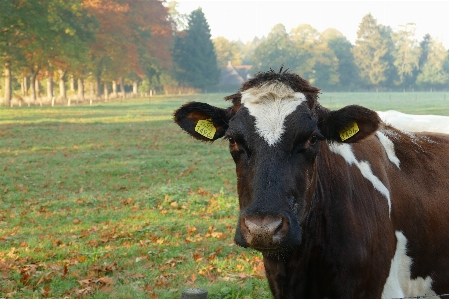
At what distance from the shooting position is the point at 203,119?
4.58 metres

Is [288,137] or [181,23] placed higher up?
[181,23]

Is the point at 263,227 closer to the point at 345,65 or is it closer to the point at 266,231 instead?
the point at 266,231

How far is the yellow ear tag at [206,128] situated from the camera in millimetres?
4559

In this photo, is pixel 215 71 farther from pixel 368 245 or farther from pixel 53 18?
pixel 368 245

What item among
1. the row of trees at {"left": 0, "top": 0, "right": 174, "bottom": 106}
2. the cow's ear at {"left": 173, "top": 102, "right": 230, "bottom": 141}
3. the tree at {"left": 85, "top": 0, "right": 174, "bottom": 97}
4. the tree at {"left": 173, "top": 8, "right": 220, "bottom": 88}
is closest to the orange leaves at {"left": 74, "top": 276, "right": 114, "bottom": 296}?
the cow's ear at {"left": 173, "top": 102, "right": 230, "bottom": 141}

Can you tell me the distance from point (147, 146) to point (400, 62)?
9177 centimetres

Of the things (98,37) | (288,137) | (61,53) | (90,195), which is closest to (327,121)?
(288,137)

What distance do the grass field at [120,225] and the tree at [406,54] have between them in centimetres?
9134

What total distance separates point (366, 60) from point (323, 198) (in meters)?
105

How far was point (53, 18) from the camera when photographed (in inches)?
1550

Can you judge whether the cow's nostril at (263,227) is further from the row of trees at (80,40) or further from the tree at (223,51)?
the tree at (223,51)

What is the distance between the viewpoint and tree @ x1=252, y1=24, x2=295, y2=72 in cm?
10600

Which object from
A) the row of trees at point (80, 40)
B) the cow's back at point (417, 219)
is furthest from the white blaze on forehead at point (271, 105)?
the row of trees at point (80, 40)

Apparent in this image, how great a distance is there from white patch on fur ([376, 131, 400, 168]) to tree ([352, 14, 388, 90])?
10241cm
